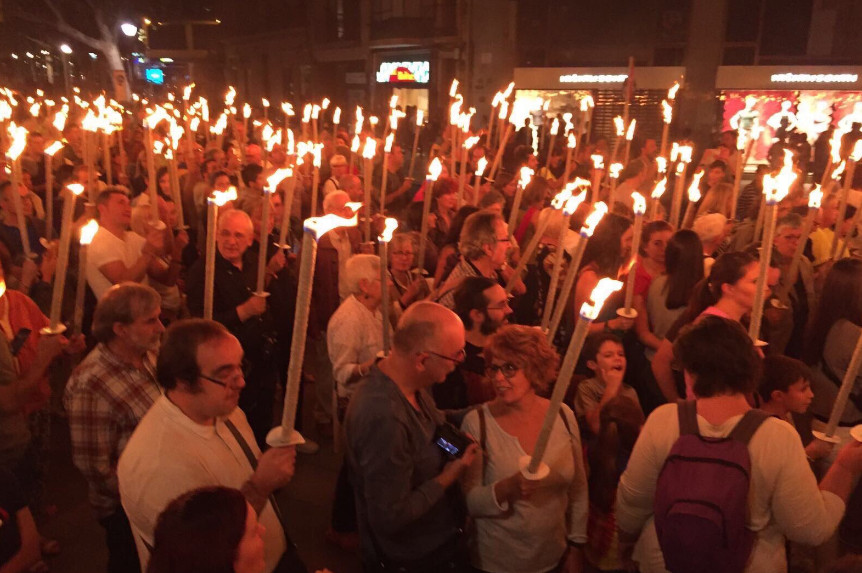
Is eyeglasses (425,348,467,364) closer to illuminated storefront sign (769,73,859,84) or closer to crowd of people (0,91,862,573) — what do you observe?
crowd of people (0,91,862,573)

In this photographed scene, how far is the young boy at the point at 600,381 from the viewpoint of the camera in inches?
133

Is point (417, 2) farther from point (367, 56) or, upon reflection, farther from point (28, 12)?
point (28, 12)

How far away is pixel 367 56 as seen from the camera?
87.5ft

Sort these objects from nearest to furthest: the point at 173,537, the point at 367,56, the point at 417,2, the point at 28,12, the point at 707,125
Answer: the point at 173,537, the point at 707,125, the point at 417,2, the point at 367,56, the point at 28,12

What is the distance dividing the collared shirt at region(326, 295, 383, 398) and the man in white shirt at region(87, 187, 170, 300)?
1.38 m

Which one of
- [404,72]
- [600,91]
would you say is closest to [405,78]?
[404,72]

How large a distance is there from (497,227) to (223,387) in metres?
2.29

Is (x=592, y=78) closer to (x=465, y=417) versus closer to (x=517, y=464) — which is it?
(x=465, y=417)

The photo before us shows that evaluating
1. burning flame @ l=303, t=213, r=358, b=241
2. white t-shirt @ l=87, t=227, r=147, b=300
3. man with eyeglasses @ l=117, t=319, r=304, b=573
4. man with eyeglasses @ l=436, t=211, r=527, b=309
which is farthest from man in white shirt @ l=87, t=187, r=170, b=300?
burning flame @ l=303, t=213, r=358, b=241

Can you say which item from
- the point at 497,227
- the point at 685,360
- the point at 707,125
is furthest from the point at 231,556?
the point at 707,125

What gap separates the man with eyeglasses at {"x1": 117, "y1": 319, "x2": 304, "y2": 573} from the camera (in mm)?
2145

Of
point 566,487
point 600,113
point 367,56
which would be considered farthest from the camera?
point 367,56

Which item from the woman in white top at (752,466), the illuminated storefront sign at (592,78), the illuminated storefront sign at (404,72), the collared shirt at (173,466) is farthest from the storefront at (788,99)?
the collared shirt at (173,466)

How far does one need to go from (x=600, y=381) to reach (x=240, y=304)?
7.09 feet
